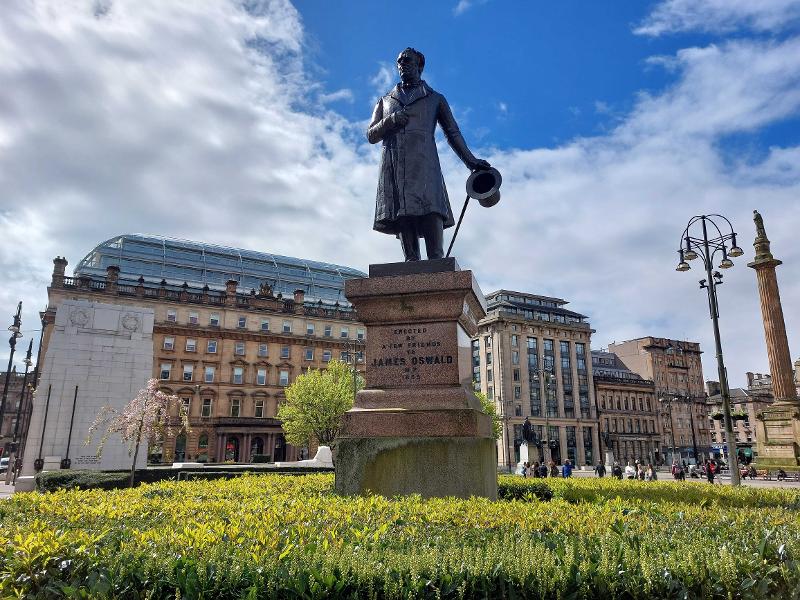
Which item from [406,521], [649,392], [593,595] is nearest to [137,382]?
[406,521]

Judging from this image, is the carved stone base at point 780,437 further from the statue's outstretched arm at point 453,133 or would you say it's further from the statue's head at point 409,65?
the statue's head at point 409,65

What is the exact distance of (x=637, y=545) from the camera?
3.79 m

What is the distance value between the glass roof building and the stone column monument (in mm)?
46793

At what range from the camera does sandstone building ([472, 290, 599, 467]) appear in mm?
78625

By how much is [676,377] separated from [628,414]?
16634 mm

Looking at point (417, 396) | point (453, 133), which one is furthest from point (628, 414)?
point (417, 396)

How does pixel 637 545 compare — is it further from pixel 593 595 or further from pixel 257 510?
pixel 257 510

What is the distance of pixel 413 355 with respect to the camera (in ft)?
25.9

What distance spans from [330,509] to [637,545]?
109 inches

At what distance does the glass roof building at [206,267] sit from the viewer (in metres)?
72.7

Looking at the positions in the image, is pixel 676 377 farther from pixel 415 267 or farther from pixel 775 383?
pixel 415 267

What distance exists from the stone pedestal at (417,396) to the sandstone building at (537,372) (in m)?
71.3

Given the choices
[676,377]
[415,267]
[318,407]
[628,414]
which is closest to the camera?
[415,267]

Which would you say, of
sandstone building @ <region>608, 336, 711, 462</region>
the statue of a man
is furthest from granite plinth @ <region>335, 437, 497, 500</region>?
sandstone building @ <region>608, 336, 711, 462</region>
